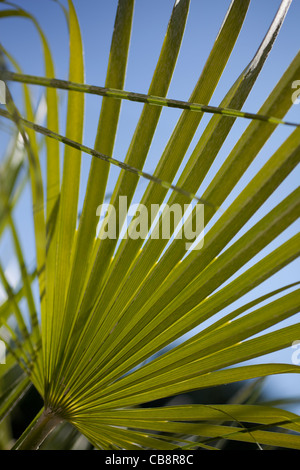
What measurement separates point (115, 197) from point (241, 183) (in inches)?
11.0

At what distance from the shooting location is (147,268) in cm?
79

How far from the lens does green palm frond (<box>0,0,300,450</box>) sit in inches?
27.3

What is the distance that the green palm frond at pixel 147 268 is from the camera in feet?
2.27

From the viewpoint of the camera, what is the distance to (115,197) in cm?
82

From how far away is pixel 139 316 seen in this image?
803 millimetres

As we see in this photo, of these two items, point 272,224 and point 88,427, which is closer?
point 272,224

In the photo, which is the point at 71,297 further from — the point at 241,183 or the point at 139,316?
the point at 241,183
